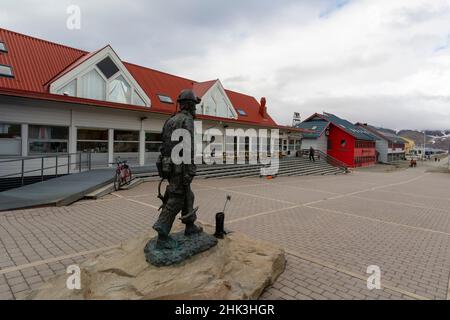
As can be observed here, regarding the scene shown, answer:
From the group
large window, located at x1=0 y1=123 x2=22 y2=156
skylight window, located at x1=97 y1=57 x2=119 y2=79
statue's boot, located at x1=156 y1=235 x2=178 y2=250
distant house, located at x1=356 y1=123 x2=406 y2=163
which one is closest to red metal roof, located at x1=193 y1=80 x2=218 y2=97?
skylight window, located at x1=97 y1=57 x2=119 y2=79

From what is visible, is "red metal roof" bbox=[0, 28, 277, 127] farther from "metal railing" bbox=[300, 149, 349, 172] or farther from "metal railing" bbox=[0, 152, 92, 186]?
"metal railing" bbox=[300, 149, 349, 172]

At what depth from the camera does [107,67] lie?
1486 cm

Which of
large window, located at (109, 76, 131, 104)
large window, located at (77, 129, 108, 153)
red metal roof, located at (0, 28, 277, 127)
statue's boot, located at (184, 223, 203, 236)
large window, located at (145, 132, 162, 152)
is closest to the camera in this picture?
statue's boot, located at (184, 223, 203, 236)

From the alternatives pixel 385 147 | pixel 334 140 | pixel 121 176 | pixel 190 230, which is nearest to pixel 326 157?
pixel 334 140

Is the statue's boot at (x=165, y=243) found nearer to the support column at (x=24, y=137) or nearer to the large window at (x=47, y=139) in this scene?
the support column at (x=24, y=137)

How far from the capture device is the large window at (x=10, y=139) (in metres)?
11.4

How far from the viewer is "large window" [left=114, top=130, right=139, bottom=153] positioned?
15.2 metres

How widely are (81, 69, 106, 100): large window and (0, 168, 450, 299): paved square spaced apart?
663 centimetres

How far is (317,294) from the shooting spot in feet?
12.3

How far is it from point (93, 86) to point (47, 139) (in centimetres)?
362

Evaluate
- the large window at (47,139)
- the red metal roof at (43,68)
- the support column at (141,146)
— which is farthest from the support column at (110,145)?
the large window at (47,139)

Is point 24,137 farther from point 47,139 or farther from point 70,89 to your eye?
point 70,89

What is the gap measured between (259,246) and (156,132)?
44.6ft
